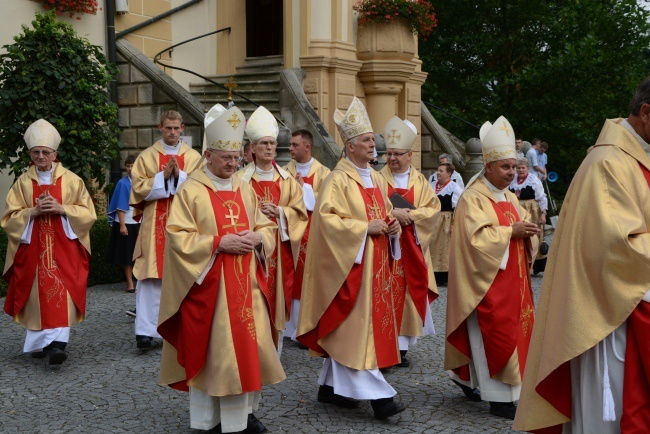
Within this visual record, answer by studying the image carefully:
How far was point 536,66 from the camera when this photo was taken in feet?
73.2

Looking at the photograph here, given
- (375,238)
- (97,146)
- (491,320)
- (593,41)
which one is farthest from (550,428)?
(593,41)

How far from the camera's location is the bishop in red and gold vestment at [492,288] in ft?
18.7

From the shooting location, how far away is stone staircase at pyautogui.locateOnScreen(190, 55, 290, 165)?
14.7 metres

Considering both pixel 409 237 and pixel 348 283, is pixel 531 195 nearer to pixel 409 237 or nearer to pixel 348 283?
pixel 409 237

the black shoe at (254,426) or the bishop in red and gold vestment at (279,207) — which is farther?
the bishop in red and gold vestment at (279,207)

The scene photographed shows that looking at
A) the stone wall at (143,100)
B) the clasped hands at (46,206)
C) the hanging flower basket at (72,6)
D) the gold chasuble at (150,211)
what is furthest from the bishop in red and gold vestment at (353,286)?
the hanging flower basket at (72,6)

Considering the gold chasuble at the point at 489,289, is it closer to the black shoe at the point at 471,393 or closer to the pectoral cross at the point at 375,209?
the black shoe at the point at 471,393

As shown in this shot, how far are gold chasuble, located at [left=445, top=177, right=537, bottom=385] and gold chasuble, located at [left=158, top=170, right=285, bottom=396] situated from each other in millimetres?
1301

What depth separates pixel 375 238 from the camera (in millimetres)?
5992

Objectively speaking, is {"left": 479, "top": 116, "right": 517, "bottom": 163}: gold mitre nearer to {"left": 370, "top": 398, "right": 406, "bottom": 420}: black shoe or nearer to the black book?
the black book

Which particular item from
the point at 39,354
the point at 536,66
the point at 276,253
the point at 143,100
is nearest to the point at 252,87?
the point at 143,100

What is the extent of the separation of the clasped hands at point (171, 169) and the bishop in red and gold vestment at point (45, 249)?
754 millimetres

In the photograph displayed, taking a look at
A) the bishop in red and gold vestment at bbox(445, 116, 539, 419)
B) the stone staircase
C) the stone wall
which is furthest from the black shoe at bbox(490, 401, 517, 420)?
the stone staircase

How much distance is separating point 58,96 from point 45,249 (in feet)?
13.4
